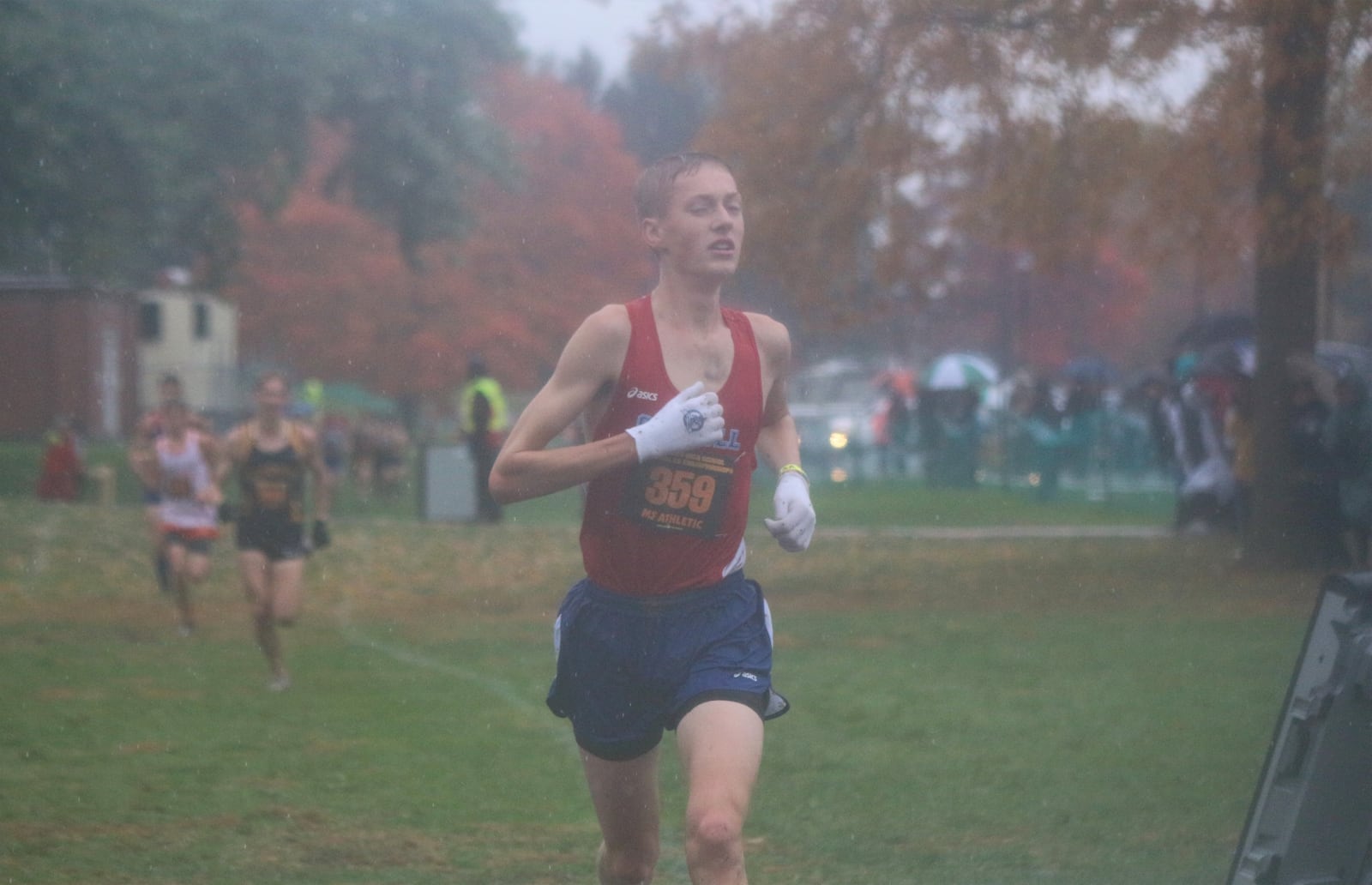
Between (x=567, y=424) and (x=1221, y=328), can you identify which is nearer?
(x=567, y=424)

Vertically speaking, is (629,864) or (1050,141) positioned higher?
(1050,141)

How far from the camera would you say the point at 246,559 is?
1064 cm

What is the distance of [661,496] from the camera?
441cm

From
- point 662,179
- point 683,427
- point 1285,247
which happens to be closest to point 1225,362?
point 1285,247

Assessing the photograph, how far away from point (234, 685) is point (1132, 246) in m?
8.25

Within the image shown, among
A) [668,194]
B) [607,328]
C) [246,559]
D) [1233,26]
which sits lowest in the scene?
[246,559]

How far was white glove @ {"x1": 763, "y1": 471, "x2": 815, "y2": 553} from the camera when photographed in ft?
14.5

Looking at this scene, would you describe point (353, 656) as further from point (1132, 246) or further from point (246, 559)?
point (1132, 246)

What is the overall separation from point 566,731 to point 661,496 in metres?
5.24

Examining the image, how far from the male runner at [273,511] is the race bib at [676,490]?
6.53 meters

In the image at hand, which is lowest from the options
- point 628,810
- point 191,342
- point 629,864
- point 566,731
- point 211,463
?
point 566,731

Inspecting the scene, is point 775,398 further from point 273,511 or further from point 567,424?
point 273,511

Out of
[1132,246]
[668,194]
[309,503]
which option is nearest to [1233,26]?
[1132,246]

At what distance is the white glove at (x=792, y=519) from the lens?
4422 millimetres
